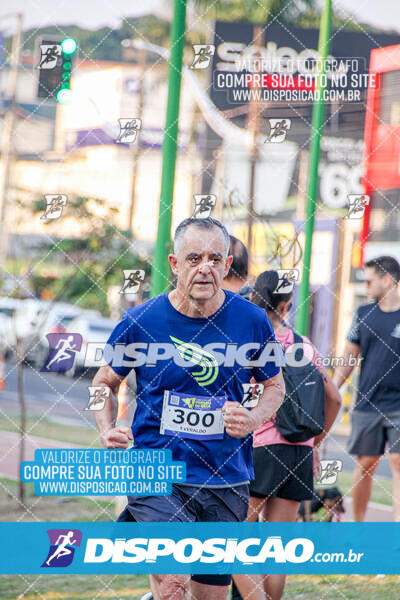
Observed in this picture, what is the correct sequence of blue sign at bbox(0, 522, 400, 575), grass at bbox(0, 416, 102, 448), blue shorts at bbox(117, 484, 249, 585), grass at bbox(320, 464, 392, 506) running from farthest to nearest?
grass at bbox(0, 416, 102, 448), grass at bbox(320, 464, 392, 506), blue sign at bbox(0, 522, 400, 575), blue shorts at bbox(117, 484, 249, 585)

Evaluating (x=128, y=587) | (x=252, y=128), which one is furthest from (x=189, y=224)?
(x=128, y=587)

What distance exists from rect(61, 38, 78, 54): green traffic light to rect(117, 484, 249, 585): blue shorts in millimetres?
2131

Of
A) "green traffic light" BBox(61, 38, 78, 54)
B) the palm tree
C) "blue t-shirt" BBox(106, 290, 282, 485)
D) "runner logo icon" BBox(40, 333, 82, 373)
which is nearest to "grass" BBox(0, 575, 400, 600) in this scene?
"runner logo icon" BBox(40, 333, 82, 373)

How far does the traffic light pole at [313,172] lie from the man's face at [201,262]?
5.51ft

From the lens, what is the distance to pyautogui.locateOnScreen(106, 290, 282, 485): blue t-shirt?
129 inches

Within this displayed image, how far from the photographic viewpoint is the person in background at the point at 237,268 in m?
4.04

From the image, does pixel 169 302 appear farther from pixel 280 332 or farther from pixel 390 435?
pixel 390 435

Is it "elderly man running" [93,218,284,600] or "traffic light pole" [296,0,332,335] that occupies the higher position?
"traffic light pole" [296,0,332,335]

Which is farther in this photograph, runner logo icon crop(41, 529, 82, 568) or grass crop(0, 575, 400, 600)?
grass crop(0, 575, 400, 600)

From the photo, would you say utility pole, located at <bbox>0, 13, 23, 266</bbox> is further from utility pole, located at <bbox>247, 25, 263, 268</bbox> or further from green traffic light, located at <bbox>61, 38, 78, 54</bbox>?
utility pole, located at <bbox>247, 25, 263, 268</bbox>

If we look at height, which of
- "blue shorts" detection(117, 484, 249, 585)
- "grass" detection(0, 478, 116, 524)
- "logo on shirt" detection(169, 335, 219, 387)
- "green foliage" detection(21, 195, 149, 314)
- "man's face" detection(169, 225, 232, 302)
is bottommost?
"grass" detection(0, 478, 116, 524)

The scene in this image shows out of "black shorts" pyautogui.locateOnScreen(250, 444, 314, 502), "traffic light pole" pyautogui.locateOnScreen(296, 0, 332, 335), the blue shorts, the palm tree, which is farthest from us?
"traffic light pole" pyautogui.locateOnScreen(296, 0, 332, 335)

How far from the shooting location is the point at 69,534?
392cm

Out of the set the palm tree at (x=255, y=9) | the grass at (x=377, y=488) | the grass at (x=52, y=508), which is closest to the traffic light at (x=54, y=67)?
the palm tree at (x=255, y=9)
